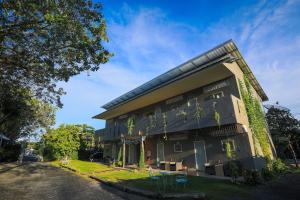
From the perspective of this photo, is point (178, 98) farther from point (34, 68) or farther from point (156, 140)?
point (34, 68)

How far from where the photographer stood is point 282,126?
28.1 m

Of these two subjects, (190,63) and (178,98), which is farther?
(178,98)

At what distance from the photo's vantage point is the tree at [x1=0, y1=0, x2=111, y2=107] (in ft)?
24.8

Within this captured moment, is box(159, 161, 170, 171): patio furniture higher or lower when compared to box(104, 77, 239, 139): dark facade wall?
lower

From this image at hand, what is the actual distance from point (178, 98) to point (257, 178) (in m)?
10.0

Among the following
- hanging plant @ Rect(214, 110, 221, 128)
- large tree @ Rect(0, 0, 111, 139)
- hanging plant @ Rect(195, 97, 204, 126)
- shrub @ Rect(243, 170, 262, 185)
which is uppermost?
large tree @ Rect(0, 0, 111, 139)

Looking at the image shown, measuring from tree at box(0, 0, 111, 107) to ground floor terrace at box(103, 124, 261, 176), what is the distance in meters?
10.2

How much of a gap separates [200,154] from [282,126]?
20191 mm

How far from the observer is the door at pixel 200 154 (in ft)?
49.9

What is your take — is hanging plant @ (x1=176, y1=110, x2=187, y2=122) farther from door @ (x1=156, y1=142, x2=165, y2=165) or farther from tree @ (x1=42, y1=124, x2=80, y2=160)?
tree @ (x1=42, y1=124, x2=80, y2=160)

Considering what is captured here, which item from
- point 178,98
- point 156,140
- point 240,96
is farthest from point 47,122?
point 240,96

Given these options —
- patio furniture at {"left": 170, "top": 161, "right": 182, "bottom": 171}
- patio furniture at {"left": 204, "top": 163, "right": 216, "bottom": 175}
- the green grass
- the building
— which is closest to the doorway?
the building

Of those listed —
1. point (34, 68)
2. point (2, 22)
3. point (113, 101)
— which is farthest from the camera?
point (113, 101)

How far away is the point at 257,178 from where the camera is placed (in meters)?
10.8
